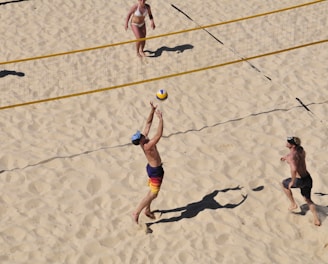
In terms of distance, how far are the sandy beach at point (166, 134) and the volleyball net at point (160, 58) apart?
0.12 ft

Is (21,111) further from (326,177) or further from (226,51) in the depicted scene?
(326,177)

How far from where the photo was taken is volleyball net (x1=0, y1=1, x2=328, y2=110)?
11336 mm

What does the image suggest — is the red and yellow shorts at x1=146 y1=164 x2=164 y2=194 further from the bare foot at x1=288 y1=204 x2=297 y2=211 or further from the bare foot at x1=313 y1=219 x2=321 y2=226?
the bare foot at x1=313 y1=219 x2=321 y2=226

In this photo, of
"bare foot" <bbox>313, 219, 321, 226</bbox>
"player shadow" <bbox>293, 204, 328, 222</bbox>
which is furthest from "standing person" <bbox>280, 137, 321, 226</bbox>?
"player shadow" <bbox>293, 204, 328, 222</bbox>

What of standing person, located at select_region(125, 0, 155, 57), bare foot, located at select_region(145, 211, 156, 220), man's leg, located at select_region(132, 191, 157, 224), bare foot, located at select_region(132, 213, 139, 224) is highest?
standing person, located at select_region(125, 0, 155, 57)

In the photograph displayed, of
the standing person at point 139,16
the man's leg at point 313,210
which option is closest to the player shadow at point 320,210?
the man's leg at point 313,210

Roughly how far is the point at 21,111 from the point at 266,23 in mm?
5454

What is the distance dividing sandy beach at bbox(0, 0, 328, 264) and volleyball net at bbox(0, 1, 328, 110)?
0.04 metres

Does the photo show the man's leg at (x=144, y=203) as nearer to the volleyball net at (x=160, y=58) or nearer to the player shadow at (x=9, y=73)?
the volleyball net at (x=160, y=58)

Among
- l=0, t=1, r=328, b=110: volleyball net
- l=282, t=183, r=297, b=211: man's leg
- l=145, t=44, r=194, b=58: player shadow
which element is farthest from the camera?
l=145, t=44, r=194, b=58: player shadow

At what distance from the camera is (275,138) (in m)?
9.86

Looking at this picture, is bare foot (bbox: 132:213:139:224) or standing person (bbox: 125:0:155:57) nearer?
bare foot (bbox: 132:213:139:224)

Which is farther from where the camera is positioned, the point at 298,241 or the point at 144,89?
the point at 144,89

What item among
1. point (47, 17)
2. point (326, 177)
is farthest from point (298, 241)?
point (47, 17)
